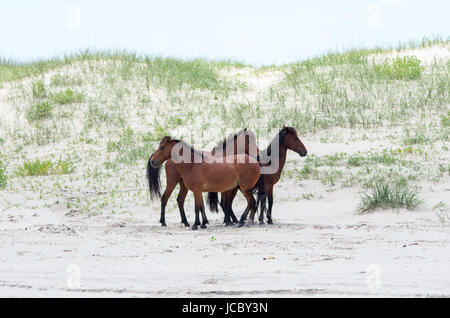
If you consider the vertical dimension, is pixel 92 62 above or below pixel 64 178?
above

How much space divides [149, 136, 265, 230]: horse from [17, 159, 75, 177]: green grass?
5.73 metres

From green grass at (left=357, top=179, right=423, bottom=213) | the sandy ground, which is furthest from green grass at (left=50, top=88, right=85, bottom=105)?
green grass at (left=357, top=179, right=423, bottom=213)

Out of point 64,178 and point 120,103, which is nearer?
point 64,178

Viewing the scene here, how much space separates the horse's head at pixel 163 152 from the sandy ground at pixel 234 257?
1064mm

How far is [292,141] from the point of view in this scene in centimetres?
1094

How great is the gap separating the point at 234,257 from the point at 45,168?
30.2 feet

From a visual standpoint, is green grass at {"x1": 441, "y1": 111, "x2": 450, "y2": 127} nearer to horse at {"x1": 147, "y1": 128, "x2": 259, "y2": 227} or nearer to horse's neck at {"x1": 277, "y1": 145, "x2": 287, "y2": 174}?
horse's neck at {"x1": 277, "y1": 145, "x2": 287, "y2": 174}

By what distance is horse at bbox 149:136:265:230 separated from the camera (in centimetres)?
1033

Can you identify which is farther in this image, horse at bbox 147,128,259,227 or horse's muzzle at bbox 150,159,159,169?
horse at bbox 147,128,259,227

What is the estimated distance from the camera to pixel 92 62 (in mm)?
22438

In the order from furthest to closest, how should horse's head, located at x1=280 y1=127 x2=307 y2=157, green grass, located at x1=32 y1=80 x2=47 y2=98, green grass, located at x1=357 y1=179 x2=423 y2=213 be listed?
green grass, located at x1=32 y1=80 x2=47 y2=98 < horse's head, located at x1=280 y1=127 x2=307 y2=157 < green grass, located at x1=357 y1=179 x2=423 y2=213
